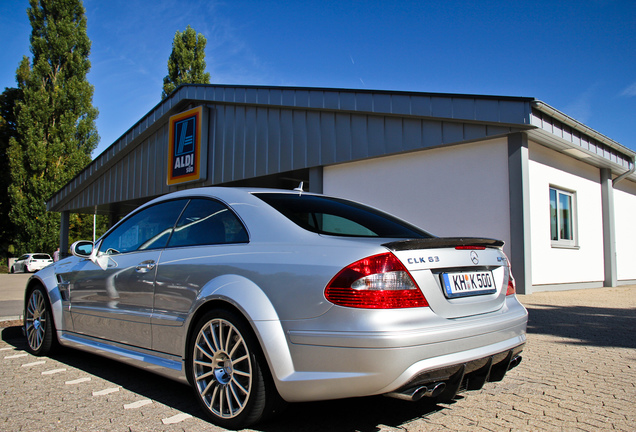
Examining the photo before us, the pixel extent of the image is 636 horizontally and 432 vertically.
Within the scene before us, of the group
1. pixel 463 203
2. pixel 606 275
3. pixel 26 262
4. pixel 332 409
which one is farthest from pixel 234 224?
pixel 26 262

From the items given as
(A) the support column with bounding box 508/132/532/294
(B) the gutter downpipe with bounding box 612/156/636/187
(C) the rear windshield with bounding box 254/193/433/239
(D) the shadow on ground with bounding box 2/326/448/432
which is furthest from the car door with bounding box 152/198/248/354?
(B) the gutter downpipe with bounding box 612/156/636/187

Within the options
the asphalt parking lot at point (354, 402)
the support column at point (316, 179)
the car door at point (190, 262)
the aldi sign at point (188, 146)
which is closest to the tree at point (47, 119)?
the aldi sign at point (188, 146)

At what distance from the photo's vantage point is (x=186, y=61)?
3538 centimetres

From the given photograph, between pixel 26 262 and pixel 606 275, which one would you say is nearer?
pixel 606 275

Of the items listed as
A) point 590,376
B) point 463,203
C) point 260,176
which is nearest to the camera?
point 590,376

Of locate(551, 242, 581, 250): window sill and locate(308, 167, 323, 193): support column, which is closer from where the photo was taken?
locate(551, 242, 581, 250): window sill

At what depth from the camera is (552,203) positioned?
1066cm

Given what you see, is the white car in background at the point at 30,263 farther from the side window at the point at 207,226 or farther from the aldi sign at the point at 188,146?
the side window at the point at 207,226

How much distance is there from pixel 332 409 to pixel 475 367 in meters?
1.00

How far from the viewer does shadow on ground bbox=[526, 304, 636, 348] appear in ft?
17.2

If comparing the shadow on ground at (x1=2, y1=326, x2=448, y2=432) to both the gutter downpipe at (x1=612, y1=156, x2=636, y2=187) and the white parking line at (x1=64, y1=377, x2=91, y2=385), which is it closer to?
the white parking line at (x1=64, y1=377, x2=91, y2=385)

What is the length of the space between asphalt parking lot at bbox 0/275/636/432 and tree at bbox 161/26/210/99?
33.4 metres

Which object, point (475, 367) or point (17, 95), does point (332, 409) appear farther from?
point (17, 95)

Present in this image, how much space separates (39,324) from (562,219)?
1060 centimetres
